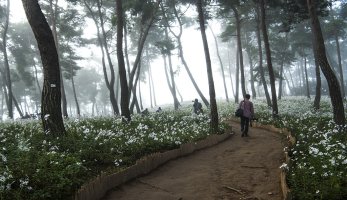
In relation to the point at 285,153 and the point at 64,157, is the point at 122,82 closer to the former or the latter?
the point at 64,157

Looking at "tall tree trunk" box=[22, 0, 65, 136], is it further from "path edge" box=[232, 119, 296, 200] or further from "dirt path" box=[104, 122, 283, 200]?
"path edge" box=[232, 119, 296, 200]

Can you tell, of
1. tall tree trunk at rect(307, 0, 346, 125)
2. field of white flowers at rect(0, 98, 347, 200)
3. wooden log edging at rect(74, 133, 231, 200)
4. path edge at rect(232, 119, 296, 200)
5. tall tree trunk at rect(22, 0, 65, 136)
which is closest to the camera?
field of white flowers at rect(0, 98, 347, 200)

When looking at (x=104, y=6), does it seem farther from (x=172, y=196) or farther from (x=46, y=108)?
(x=172, y=196)

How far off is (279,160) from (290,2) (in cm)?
1038

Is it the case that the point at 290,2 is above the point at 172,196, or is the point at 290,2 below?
above

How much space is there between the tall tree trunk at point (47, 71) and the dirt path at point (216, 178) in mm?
3841

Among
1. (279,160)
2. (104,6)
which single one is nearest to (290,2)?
(279,160)

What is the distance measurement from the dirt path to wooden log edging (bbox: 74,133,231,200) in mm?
166

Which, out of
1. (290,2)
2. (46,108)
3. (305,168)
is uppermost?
(290,2)

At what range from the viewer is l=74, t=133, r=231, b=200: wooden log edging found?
7.39 m

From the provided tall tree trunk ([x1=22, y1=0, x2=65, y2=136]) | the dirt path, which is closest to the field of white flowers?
tall tree trunk ([x1=22, y1=0, x2=65, y2=136])

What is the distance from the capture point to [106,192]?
821cm

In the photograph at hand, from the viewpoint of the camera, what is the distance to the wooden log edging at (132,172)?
24.3ft

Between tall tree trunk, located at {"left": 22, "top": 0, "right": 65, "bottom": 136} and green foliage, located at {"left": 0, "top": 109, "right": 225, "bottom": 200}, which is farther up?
tall tree trunk, located at {"left": 22, "top": 0, "right": 65, "bottom": 136}
